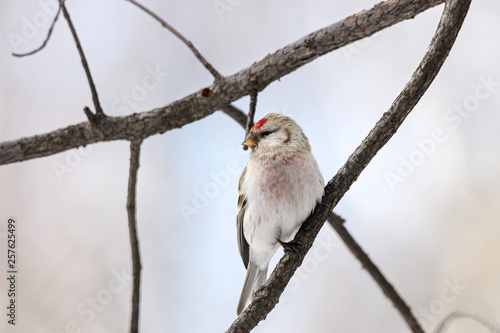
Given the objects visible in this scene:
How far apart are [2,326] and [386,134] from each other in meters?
2.75

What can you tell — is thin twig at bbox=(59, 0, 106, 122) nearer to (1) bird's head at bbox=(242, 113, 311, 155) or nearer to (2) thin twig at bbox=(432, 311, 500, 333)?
(1) bird's head at bbox=(242, 113, 311, 155)

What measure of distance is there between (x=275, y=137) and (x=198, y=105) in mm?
413

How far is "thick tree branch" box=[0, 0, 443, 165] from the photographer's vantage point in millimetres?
2280

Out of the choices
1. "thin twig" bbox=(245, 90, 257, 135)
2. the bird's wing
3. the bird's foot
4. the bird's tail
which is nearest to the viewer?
the bird's foot

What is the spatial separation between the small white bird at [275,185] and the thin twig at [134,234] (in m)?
0.55

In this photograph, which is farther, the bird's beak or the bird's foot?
the bird's beak

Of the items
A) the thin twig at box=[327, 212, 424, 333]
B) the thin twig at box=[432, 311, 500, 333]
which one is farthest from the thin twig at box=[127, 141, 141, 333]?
the thin twig at box=[432, 311, 500, 333]

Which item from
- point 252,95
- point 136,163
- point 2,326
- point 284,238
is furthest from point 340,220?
point 2,326

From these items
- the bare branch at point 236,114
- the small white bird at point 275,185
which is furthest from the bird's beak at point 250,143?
the bare branch at point 236,114

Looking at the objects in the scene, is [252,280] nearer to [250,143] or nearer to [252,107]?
[250,143]

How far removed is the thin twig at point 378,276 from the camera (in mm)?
2668

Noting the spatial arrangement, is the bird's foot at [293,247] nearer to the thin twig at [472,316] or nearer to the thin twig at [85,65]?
the thin twig at [472,316]

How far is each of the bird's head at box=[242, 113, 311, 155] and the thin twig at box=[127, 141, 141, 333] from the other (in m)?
0.59

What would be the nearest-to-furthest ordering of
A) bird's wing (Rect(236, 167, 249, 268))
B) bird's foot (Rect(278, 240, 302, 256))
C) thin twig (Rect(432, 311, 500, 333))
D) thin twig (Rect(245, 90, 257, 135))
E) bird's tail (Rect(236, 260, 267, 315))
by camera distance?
bird's foot (Rect(278, 240, 302, 256)) → thin twig (Rect(432, 311, 500, 333)) → thin twig (Rect(245, 90, 257, 135)) → bird's wing (Rect(236, 167, 249, 268)) → bird's tail (Rect(236, 260, 267, 315))
